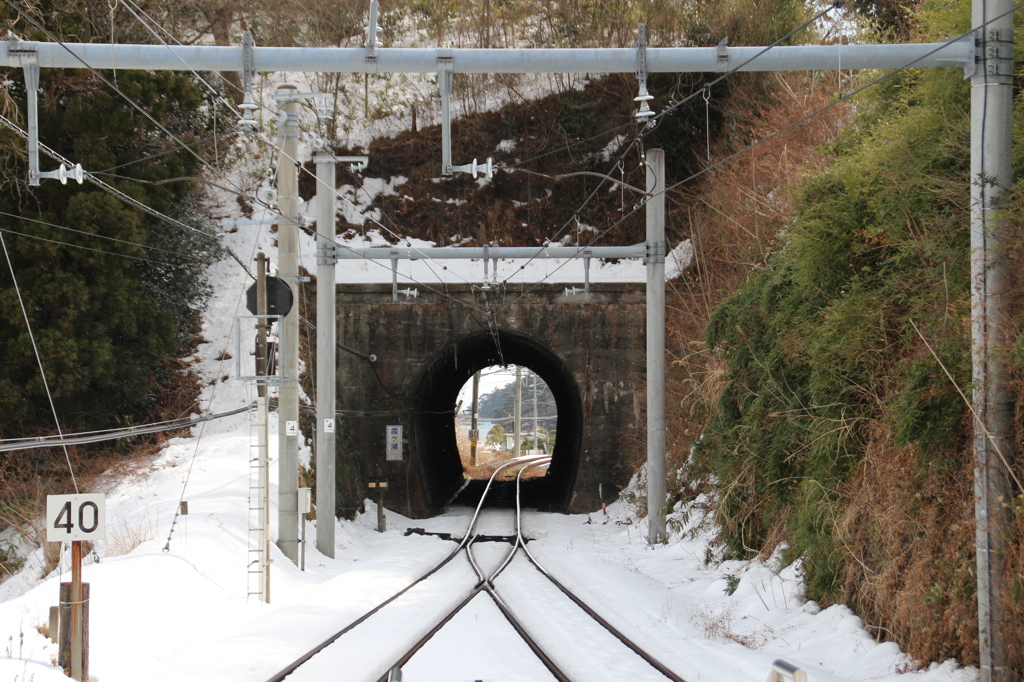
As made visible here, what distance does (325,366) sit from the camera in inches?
602

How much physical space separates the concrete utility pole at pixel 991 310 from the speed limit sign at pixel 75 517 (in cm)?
717

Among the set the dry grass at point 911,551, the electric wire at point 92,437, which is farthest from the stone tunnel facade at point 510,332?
the dry grass at point 911,551

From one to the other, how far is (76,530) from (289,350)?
552cm

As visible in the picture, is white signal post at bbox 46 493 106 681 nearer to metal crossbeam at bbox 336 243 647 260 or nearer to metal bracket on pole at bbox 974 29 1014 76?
metal bracket on pole at bbox 974 29 1014 76

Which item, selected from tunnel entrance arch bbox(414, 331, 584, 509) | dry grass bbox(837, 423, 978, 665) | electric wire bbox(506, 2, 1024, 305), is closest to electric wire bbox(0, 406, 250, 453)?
electric wire bbox(506, 2, 1024, 305)

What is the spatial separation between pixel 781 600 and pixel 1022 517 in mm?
4039

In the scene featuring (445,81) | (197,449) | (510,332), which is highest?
(445,81)

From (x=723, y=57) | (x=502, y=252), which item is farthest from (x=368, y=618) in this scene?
(x=502, y=252)

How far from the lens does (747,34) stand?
93.5 feet

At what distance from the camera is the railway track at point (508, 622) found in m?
7.93

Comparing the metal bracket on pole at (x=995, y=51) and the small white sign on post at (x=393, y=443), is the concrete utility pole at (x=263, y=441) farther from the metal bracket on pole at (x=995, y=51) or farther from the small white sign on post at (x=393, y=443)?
the small white sign on post at (x=393, y=443)

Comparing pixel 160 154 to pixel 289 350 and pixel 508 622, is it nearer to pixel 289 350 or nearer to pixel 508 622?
pixel 289 350

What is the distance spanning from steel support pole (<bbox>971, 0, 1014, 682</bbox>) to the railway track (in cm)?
252

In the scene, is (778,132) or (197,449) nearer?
(778,132)
